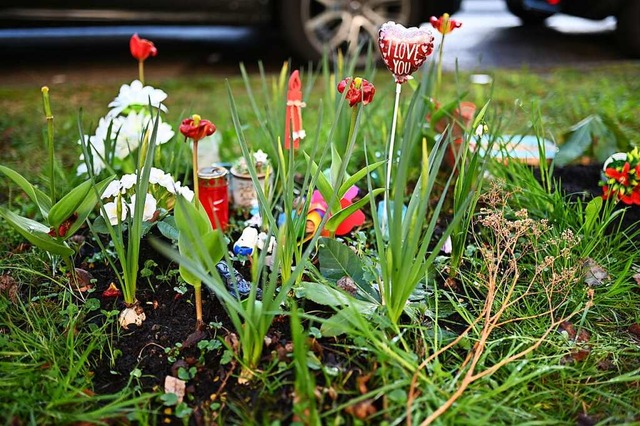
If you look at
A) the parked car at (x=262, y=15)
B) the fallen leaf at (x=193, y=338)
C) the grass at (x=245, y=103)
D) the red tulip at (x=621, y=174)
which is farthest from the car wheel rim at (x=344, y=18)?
the fallen leaf at (x=193, y=338)

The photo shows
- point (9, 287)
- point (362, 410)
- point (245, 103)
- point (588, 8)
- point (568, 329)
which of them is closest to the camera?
point (362, 410)

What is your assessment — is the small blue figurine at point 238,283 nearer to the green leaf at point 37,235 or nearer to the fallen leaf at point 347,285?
the fallen leaf at point 347,285

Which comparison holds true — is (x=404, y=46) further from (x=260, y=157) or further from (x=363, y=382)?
(x=363, y=382)

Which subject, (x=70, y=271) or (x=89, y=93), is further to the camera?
(x=89, y=93)

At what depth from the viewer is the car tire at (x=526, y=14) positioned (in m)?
5.94

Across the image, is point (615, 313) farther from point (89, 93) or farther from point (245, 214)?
point (89, 93)

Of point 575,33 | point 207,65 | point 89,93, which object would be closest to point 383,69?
point 207,65

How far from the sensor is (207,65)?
4758 mm

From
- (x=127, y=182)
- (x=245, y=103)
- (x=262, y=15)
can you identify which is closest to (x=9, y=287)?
(x=127, y=182)

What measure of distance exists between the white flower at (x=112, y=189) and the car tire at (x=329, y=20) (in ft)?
8.98

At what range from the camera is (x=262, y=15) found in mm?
4328

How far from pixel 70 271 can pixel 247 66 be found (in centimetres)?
321

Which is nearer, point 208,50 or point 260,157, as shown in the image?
point 260,157

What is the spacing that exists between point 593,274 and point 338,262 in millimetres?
696
